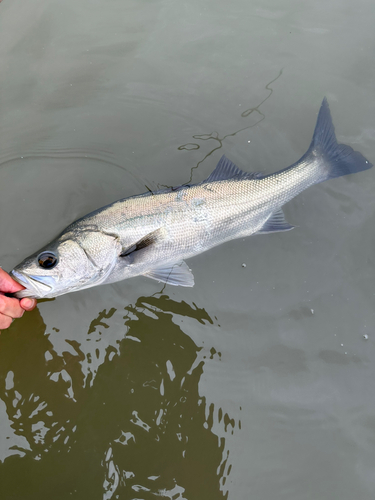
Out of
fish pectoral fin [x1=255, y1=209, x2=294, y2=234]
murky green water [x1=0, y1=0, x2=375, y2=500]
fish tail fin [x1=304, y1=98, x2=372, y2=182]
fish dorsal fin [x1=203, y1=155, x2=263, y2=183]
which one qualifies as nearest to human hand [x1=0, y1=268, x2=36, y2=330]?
murky green water [x1=0, y1=0, x2=375, y2=500]

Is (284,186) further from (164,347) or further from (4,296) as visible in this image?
(4,296)

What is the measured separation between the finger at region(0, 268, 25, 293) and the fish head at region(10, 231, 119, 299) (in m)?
0.03

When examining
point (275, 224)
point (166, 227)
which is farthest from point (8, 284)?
point (275, 224)

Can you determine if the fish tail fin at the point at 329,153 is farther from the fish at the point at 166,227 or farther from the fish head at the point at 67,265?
the fish head at the point at 67,265

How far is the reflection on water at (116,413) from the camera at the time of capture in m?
3.06

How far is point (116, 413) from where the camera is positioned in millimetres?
3225

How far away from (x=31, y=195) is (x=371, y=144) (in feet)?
12.8

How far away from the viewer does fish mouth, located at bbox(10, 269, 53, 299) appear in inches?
103

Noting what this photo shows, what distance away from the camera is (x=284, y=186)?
125 inches

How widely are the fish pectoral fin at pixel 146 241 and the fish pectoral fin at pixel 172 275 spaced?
0.31m

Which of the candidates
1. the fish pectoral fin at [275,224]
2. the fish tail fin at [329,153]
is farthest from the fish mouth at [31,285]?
the fish tail fin at [329,153]

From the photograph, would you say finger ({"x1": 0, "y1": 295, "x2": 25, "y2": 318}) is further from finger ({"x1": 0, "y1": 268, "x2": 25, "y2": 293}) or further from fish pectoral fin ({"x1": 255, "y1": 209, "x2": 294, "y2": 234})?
fish pectoral fin ({"x1": 255, "y1": 209, "x2": 294, "y2": 234})

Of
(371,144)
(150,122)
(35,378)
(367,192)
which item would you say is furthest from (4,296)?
(371,144)

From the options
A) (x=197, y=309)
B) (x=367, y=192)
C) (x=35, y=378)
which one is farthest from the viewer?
(x=367, y=192)
